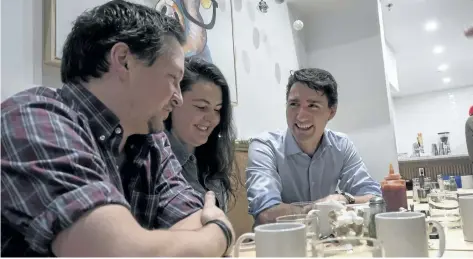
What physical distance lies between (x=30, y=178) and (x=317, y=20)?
2967 mm

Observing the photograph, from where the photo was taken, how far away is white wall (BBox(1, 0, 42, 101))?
43.1 inches

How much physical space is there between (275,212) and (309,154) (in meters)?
0.59

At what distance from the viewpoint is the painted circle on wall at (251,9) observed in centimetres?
252

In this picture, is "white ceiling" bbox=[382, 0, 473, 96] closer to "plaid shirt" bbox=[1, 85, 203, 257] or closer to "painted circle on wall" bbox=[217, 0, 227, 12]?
"painted circle on wall" bbox=[217, 0, 227, 12]

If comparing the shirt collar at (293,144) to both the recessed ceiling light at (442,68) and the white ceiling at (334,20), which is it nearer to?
the white ceiling at (334,20)

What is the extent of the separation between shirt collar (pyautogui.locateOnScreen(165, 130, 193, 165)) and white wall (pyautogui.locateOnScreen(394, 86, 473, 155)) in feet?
22.0

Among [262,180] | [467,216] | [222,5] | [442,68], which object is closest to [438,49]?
[442,68]

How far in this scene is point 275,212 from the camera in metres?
1.22

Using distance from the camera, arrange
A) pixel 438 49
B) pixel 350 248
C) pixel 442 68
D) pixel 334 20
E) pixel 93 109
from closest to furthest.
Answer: pixel 350 248 → pixel 93 109 → pixel 334 20 → pixel 438 49 → pixel 442 68

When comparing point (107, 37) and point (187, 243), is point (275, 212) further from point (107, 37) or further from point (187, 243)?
point (107, 37)

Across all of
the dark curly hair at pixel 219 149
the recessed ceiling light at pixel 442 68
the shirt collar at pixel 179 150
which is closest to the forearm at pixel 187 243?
the shirt collar at pixel 179 150

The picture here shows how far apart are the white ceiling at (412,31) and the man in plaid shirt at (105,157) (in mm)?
2414

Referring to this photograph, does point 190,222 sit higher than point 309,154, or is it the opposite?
point 309,154

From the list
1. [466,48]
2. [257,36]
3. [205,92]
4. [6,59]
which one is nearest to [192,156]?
[205,92]
